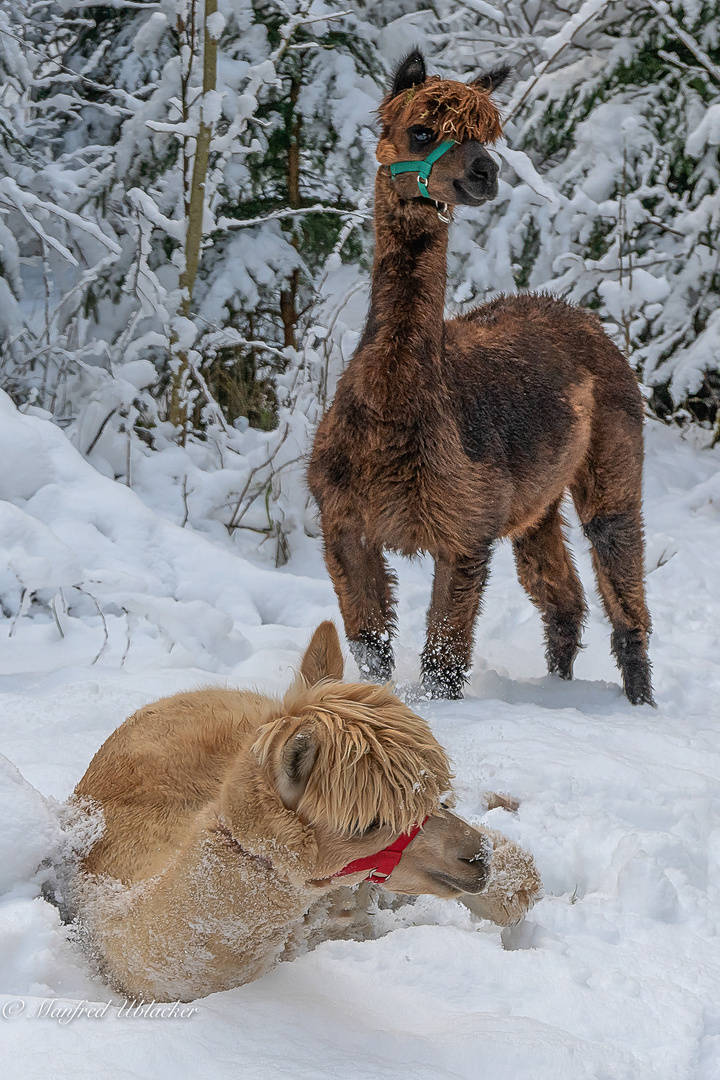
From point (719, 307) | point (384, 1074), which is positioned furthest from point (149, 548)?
point (719, 307)

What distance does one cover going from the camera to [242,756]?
206 centimetres

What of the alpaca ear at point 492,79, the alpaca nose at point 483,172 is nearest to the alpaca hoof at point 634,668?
the alpaca nose at point 483,172

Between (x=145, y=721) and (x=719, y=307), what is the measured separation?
27.7 feet

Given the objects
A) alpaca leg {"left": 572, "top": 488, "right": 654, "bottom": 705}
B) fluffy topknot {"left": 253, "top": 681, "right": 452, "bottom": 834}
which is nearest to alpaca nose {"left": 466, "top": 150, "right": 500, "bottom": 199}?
alpaca leg {"left": 572, "top": 488, "right": 654, "bottom": 705}

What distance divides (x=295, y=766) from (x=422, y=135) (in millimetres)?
2723

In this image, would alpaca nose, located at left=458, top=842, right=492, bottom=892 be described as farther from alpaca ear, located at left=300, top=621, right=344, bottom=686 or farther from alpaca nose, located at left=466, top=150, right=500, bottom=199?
alpaca nose, located at left=466, top=150, right=500, bottom=199

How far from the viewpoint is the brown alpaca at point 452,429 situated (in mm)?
3822

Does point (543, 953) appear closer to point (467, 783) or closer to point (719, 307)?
point (467, 783)

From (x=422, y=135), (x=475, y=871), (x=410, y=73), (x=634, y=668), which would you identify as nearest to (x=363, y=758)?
(x=475, y=871)

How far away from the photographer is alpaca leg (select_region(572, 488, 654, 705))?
16.1 ft

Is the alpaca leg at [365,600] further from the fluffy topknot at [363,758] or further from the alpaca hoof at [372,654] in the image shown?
the fluffy topknot at [363,758]

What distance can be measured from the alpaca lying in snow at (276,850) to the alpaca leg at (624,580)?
293cm

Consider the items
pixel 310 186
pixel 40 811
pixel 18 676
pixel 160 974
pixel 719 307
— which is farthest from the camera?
pixel 719 307

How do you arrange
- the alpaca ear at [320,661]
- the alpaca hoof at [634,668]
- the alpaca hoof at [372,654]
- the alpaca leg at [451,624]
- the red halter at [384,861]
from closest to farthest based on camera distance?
1. the red halter at [384,861]
2. the alpaca ear at [320,661]
3. the alpaca leg at [451,624]
4. the alpaca hoof at [372,654]
5. the alpaca hoof at [634,668]
